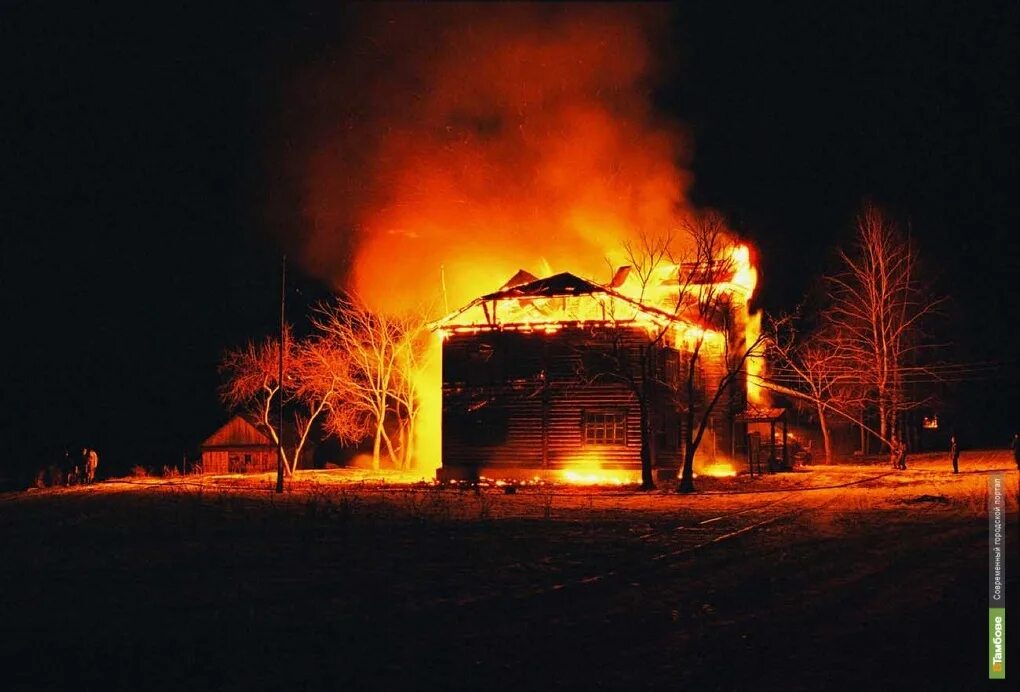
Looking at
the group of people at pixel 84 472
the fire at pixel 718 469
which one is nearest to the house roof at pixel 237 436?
the group of people at pixel 84 472

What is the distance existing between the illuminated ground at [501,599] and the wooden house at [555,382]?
A: 14.0 meters

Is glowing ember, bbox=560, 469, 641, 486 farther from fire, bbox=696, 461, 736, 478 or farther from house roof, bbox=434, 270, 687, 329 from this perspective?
fire, bbox=696, 461, 736, 478

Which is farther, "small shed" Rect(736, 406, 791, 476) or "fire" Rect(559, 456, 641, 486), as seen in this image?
"small shed" Rect(736, 406, 791, 476)

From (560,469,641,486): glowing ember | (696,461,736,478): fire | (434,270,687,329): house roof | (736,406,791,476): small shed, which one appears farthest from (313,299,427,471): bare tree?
(736,406,791,476): small shed

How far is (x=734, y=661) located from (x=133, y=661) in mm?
5834

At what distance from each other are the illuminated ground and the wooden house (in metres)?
14.0

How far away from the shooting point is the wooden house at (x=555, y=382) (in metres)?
38.2

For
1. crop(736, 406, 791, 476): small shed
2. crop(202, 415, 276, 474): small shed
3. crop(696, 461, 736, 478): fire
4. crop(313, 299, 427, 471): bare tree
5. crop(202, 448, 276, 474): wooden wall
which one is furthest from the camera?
crop(202, 415, 276, 474): small shed

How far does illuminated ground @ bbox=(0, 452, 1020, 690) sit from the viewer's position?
9.12 meters

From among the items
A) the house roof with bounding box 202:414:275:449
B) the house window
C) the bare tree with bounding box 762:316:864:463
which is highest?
the bare tree with bounding box 762:316:864:463

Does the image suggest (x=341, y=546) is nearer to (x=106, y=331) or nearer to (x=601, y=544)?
(x=601, y=544)

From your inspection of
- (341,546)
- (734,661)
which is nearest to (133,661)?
(734,661)

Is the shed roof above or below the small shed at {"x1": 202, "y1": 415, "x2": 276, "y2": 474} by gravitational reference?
above

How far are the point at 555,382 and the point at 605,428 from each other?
9.02ft
